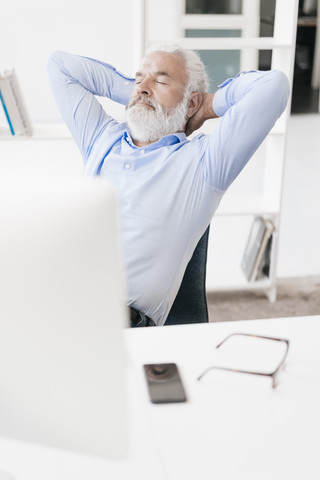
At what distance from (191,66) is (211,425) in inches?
50.4

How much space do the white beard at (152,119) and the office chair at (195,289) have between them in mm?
395

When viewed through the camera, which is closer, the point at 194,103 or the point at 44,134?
the point at 194,103

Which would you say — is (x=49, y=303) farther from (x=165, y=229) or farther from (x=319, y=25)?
(x=319, y=25)

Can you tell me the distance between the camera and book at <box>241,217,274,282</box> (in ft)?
9.89

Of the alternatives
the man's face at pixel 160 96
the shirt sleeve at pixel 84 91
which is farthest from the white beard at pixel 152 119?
the shirt sleeve at pixel 84 91

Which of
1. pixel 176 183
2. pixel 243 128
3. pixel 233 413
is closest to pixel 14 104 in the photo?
pixel 176 183

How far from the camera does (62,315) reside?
684mm

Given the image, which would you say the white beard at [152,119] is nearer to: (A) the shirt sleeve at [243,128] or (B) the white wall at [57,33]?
(A) the shirt sleeve at [243,128]

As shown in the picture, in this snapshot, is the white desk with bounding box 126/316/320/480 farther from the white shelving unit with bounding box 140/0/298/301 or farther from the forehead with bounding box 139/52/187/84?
the white shelving unit with bounding box 140/0/298/301

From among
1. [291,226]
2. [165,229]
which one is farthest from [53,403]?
[291,226]

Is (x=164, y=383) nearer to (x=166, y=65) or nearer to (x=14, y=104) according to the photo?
(x=166, y=65)

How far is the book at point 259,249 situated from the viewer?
9.89 ft

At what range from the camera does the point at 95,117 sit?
2.01 meters

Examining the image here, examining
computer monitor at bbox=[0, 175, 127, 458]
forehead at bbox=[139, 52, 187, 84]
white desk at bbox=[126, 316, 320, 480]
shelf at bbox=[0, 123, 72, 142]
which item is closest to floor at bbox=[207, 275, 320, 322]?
shelf at bbox=[0, 123, 72, 142]
